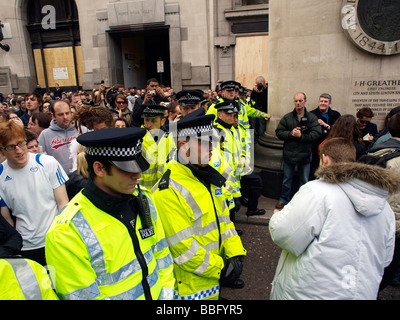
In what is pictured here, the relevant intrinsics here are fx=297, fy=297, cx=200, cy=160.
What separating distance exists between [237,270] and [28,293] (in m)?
1.54

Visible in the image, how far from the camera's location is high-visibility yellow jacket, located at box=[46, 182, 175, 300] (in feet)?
4.73

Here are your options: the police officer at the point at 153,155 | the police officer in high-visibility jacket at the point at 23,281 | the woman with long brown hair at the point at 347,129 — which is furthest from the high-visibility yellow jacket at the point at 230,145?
the police officer in high-visibility jacket at the point at 23,281

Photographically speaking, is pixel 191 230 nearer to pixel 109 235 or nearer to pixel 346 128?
pixel 109 235

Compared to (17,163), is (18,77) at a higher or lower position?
higher

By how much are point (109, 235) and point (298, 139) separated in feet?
13.4

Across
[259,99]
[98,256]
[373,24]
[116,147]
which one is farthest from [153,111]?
[259,99]

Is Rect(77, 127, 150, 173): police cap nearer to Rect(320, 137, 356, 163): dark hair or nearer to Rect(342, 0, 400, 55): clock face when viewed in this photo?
Rect(320, 137, 356, 163): dark hair

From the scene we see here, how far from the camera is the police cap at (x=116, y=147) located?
1.62 meters

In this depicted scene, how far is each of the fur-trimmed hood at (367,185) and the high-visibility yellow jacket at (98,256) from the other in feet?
3.99

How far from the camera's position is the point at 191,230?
2.19 metres

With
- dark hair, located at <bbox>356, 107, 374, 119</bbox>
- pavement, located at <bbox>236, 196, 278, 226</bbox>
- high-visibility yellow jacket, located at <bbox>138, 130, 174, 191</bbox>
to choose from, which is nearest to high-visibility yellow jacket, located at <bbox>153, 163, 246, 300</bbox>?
high-visibility yellow jacket, located at <bbox>138, 130, 174, 191</bbox>
